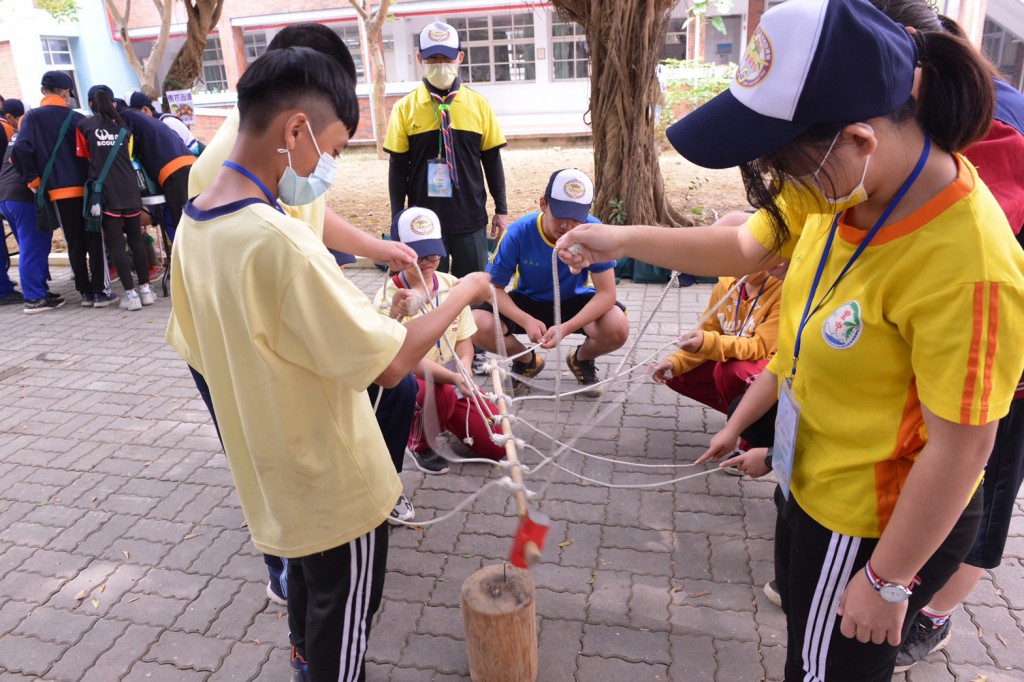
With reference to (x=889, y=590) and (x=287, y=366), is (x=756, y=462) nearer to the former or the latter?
(x=889, y=590)

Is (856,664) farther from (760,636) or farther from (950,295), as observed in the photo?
(760,636)

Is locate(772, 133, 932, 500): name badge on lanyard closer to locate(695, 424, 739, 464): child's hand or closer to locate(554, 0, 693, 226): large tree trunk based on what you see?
locate(695, 424, 739, 464): child's hand

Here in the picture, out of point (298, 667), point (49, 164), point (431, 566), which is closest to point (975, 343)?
point (298, 667)

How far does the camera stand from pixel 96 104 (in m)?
6.14

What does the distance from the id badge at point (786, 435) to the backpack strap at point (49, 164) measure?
268 inches

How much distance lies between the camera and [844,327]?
1.31m

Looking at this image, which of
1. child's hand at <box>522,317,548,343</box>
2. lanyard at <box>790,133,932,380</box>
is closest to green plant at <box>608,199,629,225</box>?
child's hand at <box>522,317,548,343</box>

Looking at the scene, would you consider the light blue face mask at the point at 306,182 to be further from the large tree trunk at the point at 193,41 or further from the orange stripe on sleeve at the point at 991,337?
the large tree trunk at the point at 193,41

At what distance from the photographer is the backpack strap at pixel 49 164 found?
629 centimetres

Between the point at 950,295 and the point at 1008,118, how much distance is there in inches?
39.4

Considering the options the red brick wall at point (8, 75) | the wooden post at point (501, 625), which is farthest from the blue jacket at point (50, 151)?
the red brick wall at point (8, 75)

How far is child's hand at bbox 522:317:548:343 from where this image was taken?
411 centimetres

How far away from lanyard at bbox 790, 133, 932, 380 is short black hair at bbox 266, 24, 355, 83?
5.20 feet

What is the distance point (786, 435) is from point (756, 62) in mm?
779
